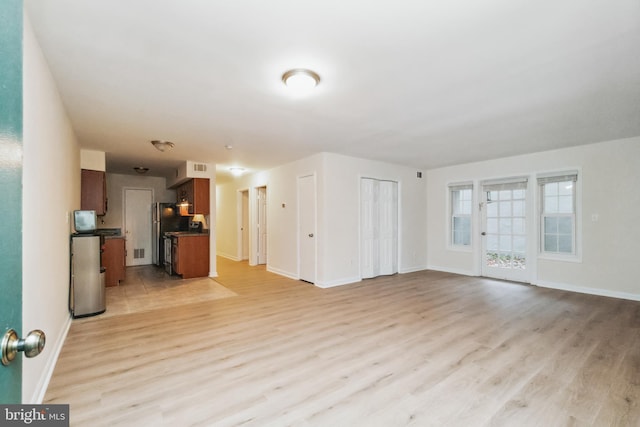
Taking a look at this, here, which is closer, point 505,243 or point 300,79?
point 300,79

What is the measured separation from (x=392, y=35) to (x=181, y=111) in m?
2.44

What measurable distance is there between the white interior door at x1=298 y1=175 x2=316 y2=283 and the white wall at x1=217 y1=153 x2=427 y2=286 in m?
0.13

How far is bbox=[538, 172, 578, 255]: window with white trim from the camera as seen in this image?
16.5 feet

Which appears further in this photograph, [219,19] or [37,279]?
[37,279]

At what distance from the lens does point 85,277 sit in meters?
3.60

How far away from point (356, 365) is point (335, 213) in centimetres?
321

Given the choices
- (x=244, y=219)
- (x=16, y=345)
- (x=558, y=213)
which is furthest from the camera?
(x=244, y=219)

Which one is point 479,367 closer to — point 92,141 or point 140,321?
point 140,321

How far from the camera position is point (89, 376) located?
2250mm

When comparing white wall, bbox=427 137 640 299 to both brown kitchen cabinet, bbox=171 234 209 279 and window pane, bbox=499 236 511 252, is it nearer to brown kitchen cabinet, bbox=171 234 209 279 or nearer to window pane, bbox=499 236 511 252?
window pane, bbox=499 236 511 252

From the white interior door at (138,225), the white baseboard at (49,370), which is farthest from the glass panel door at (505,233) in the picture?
the white interior door at (138,225)

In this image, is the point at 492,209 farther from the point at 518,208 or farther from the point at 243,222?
the point at 243,222

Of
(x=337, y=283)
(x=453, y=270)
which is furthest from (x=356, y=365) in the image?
(x=453, y=270)

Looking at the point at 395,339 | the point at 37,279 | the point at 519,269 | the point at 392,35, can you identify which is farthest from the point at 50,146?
the point at 519,269
